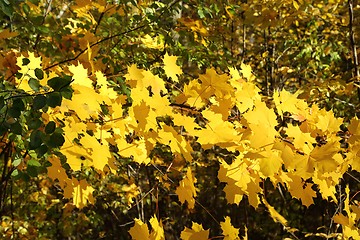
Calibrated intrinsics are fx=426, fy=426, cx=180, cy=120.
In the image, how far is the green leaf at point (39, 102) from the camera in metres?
1.11

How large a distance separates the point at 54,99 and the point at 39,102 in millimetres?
41

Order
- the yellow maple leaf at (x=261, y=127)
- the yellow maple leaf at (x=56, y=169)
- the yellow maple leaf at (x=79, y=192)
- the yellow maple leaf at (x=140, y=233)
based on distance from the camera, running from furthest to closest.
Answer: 1. the yellow maple leaf at (x=79, y=192)
2. the yellow maple leaf at (x=56, y=169)
3. the yellow maple leaf at (x=140, y=233)
4. the yellow maple leaf at (x=261, y=127)

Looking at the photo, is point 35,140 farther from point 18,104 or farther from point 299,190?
point 299,190

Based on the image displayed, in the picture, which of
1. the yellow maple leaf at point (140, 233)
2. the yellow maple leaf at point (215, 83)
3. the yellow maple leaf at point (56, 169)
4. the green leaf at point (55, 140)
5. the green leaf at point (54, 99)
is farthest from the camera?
the yellow maple leaf at point (56, 169)

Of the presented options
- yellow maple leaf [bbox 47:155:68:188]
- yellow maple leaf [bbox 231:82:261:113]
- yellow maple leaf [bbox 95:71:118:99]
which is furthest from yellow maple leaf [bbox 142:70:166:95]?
yellow maple leaf [bbox 47:155:68:188]

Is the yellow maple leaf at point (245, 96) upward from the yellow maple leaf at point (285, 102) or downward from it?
upward

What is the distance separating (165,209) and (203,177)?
754 mm

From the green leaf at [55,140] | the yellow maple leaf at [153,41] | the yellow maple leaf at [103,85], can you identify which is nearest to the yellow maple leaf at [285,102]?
the yellow maple leaf at [103,85]

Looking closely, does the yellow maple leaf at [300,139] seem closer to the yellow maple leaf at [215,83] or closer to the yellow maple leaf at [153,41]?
the yellow maple leaf at [215,83]

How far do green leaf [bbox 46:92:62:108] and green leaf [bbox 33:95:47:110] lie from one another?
14 millimetres

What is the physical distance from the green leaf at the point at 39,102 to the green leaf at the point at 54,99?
0.6 inches

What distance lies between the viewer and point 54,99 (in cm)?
112

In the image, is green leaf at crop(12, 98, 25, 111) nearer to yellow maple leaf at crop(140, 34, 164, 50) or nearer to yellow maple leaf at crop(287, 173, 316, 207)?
yellow maple leaf at crop(287, 173, 316, 207)

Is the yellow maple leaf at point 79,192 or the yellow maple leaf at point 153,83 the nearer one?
the yellow maple leaf at point 153,83
